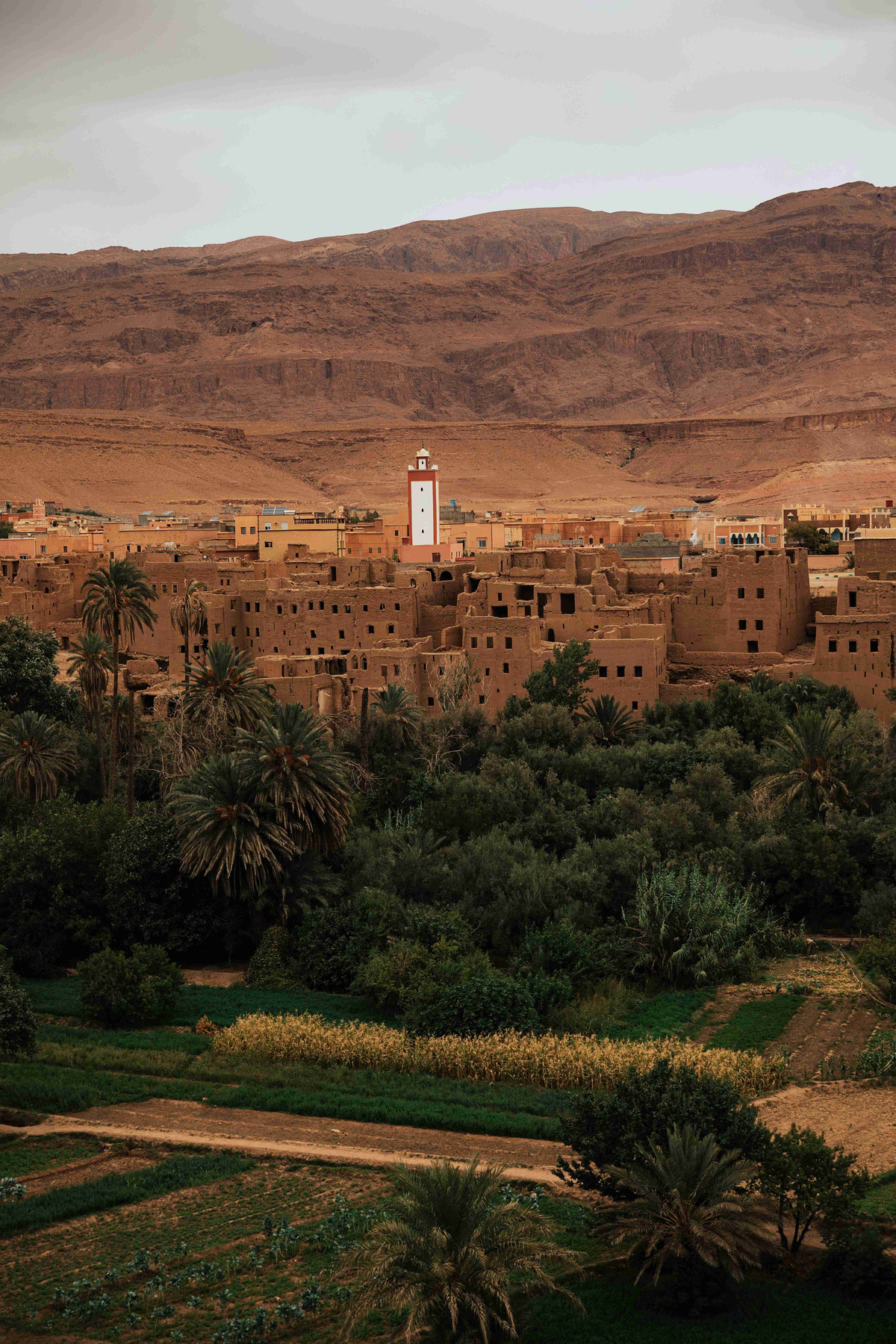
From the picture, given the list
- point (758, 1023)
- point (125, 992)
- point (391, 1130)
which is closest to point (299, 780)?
point (125, 992)

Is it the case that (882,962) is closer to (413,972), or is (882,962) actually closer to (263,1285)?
(413,972)

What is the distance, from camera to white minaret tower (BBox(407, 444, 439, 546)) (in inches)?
2248

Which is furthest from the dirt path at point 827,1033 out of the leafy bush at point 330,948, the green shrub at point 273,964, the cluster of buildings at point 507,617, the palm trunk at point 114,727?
the palm trunk at point 114,727

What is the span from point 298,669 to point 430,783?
6.47m

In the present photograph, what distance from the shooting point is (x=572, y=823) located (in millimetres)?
31547

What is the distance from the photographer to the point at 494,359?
180750mm

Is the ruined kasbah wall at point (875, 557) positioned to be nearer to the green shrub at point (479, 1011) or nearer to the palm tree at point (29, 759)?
the palm tree at point (29, 759)

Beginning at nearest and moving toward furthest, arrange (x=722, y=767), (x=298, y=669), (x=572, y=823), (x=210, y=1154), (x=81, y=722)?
(x=210, y=1154)
(x=572, y=823)
(x=722, y=767)
(x=298, y=669)
(x=81, y=722)

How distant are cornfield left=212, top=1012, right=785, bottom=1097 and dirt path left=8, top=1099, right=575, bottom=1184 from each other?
2.12 m

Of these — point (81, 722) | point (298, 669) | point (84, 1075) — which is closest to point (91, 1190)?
point (84, 1075)

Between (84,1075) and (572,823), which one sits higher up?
(572,823)

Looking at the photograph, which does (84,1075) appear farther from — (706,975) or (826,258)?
(826,258)

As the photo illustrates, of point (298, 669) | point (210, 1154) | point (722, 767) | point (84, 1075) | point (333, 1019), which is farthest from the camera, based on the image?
point (298, 669)

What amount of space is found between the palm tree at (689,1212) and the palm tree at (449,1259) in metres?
0.87
